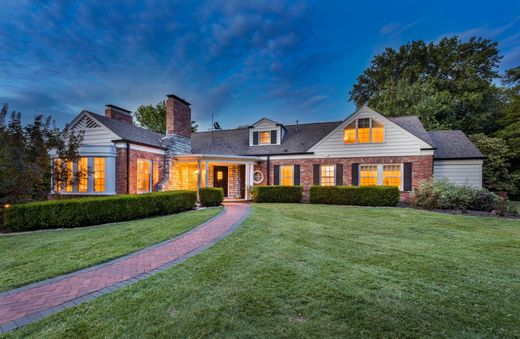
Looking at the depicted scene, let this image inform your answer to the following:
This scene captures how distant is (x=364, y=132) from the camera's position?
44.1 ft

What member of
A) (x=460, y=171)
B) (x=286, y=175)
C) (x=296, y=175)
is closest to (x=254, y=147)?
(x=286, y=175)

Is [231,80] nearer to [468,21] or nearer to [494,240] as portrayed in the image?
[494,240]

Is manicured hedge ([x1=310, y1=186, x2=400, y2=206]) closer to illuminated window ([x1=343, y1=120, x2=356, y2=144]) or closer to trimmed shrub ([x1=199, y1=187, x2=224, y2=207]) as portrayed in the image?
illuminated window ([x1=343, y1=120, x2=356, y2=144])

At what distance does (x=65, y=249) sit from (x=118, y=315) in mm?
3501

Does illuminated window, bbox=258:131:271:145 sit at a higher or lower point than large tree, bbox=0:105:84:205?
higher

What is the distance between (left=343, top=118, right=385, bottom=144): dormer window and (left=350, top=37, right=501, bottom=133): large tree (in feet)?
33.0

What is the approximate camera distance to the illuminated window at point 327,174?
14.0 meters

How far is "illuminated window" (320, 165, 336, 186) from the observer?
14.0 metres

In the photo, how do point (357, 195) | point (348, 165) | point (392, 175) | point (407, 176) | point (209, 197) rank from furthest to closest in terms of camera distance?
1. point (348, 165)
2. point (392, 175)
3. point (407, 176)
4. point (357, 195)
5. point (209, 197)

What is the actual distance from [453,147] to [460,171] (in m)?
1.59

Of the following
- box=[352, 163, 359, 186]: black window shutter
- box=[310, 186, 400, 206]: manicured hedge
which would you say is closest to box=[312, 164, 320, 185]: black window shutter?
box=[310, 186, 400, 206]: manicured hedge

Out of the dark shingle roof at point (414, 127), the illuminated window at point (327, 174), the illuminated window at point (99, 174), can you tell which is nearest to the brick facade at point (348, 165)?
the illuminated window at point (327, 174)

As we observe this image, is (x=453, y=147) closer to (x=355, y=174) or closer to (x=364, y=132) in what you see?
(x=364, y=132)

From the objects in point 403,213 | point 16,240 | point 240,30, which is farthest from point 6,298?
point 240,30
